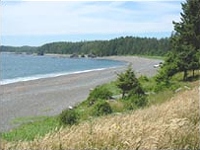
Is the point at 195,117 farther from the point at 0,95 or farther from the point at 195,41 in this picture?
the point at 0,95

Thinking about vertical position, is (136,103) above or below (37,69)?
above

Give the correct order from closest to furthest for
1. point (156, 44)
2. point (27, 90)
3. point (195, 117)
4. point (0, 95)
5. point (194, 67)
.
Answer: point (195, 117), point (194, 67), point (0, 95), point (27, 90), point (156, 44)

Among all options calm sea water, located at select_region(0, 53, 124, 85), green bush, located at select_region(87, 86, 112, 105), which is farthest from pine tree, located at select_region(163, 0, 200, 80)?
calm sea water, located at select_region(0, 53, 124, 85)

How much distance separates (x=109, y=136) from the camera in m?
7.10

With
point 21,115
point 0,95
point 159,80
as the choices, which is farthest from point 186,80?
point 0,95

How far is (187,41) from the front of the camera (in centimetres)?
3378

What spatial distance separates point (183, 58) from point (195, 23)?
5443 mm

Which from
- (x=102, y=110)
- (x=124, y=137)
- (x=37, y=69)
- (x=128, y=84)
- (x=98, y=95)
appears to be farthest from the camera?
(x=37, y=69)

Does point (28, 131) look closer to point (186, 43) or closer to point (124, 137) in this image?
point (124, 137)

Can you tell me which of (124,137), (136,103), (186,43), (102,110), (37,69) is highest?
→ (186,43)

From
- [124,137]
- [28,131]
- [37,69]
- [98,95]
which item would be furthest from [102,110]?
[37,69]

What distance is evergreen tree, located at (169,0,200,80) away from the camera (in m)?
30.3

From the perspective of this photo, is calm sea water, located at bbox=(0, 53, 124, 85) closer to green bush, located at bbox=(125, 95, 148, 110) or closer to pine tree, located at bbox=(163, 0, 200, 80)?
pine tree, located at bbox=(163, 0, 200, 80)

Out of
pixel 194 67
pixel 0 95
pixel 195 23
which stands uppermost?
pixel 195 23
